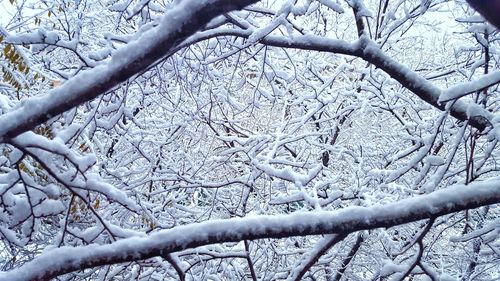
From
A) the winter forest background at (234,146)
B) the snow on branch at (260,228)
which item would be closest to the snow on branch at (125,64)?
the winter forest background at (234,146)

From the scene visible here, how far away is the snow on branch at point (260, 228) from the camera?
6.21 ft

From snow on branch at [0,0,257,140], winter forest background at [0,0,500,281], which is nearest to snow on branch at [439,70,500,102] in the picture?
winter forest background at [0,0,500,281]

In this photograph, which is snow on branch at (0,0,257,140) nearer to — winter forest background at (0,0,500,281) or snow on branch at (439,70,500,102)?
winter forest background at (0,0,500,281)

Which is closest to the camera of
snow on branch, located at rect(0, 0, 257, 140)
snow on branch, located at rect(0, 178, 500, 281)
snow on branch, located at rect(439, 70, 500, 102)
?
snow on branch, located at rect(0, 0, 257, 140)

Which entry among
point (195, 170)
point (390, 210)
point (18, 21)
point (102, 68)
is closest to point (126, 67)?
point (102, 68)

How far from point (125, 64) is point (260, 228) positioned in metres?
0.81

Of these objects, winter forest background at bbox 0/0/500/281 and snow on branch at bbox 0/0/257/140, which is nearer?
snow on branch at bbox 0/0/257/140

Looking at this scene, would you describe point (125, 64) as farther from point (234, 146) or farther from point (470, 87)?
point (234, 146)

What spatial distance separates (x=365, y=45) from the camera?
12.9 feet

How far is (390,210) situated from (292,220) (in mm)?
390

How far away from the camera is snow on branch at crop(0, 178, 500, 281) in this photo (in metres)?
1.89

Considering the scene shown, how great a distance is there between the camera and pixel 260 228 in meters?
1.96

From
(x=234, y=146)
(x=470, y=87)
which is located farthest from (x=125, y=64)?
(x=234, y=146)

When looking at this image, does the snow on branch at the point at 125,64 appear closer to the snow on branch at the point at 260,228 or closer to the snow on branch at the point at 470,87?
the snow on branch at the point at 260,228
